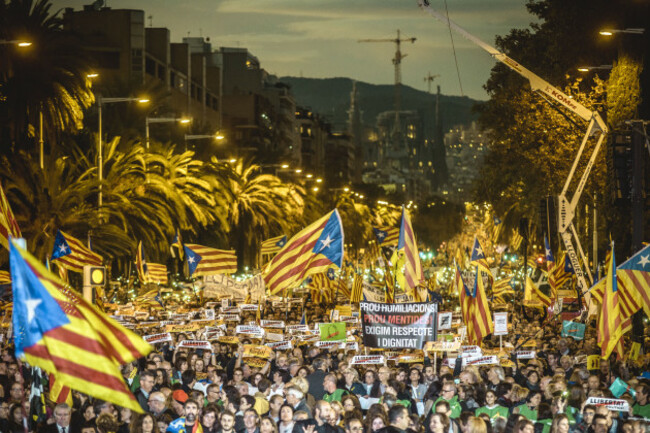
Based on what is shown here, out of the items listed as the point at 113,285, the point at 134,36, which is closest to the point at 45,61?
the point at 113,285

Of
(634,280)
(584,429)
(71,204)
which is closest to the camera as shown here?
(584,429)

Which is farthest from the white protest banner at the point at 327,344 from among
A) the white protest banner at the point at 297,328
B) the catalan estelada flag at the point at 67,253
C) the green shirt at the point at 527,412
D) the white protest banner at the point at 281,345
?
the catalan estelada flag at the point at 67,253

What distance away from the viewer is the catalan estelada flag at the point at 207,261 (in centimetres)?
2931

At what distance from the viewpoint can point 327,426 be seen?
11.6m

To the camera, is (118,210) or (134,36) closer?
(118,210)

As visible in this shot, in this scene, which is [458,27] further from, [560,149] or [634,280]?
[634,280]

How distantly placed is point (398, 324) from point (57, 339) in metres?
9.08

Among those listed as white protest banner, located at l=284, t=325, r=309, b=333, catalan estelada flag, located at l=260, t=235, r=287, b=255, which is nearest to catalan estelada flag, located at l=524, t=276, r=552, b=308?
catalan estelada flag, located at l=260, t=235, r=287, b=255

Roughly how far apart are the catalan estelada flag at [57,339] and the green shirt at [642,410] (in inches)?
279

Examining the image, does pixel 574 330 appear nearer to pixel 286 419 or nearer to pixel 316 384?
pixel 316 384

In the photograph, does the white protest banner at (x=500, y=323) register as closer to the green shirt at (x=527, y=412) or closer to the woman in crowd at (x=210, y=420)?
the green shirt at (x=527, y=412)

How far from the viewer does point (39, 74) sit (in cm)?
3344

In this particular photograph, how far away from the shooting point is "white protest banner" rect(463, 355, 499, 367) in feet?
52.6

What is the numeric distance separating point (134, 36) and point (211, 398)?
58304mm
